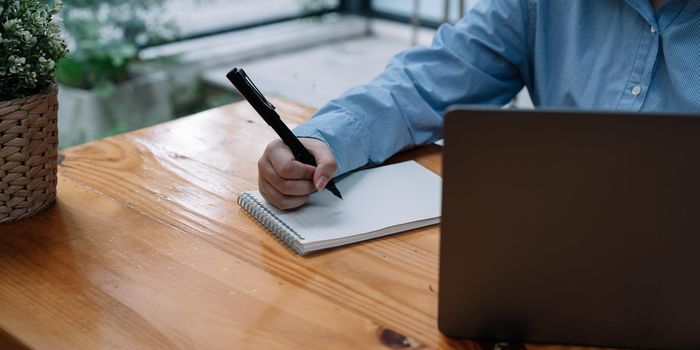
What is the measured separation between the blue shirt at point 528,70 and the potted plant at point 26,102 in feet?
1.00

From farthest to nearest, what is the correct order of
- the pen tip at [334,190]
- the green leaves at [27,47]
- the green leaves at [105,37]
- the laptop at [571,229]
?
the green leaves at [105,37] → the pen tip at [334,190] → the green leaves at [27,47] → the laptop at [571,229]

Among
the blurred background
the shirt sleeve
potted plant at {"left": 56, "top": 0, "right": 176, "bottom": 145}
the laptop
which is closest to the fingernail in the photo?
the shirt sleeve

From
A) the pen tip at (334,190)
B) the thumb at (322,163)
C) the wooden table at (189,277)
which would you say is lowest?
the wooden table at (189,277)

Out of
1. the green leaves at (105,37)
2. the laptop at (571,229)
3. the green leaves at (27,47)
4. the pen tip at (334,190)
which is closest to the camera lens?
the laptop at (571,229)

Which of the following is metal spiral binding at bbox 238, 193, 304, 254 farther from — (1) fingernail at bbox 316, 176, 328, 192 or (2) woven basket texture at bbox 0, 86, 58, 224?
(2) woven basket texture at bbox 0, 86, 58, 224

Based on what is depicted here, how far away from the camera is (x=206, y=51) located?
9.09 ft

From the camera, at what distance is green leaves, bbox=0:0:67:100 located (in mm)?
827

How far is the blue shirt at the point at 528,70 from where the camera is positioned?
1024mm

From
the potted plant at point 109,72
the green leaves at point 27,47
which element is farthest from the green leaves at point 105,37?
the green leaves at point 27,47

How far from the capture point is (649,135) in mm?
561

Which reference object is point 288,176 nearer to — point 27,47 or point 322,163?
point 322,163

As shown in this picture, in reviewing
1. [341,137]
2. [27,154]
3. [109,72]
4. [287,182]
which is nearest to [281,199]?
[287,182]

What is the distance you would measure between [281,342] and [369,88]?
20.3 inches

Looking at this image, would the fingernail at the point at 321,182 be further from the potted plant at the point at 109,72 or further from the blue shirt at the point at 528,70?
the potted plant at the point at 109,72
